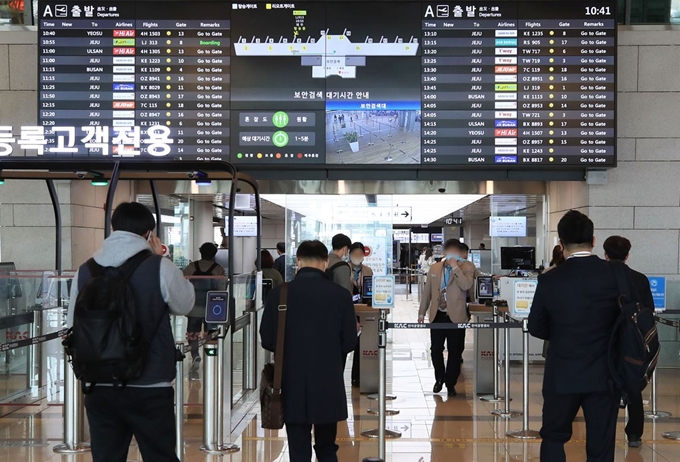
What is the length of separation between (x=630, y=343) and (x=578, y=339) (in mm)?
248

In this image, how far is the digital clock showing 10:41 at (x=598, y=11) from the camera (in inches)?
324

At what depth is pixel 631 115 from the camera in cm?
909

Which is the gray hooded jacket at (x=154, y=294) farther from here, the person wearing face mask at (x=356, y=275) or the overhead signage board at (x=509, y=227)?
the overhead signage board at (x=509, y=227)

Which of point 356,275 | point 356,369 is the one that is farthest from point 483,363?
point 356,275

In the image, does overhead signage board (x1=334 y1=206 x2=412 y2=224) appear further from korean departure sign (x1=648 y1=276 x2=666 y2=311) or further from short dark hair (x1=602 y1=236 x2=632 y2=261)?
short dark hair (x1=602 y1=236 x2=632 y2=261)

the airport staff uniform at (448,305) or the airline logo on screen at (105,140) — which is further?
the airline logo on screen at (105,140)

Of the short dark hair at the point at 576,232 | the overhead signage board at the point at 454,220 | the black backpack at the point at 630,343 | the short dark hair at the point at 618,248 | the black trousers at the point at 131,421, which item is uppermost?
the overhead signage board at the point at 454,220

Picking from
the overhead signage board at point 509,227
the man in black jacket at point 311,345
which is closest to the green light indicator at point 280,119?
the man in black jacket at point 311,345

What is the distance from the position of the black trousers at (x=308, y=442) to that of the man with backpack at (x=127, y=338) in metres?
0.80

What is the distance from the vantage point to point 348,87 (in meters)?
8.33

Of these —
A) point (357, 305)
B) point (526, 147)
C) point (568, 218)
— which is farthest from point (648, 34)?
point (568, 218)

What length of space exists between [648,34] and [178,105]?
517 cm

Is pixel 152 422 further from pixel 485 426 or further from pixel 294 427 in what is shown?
pixel 485 426

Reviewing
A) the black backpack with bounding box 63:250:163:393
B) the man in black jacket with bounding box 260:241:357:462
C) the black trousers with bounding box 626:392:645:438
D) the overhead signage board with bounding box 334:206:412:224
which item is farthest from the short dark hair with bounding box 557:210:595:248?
the overhead signage board with bounding box 334:206:412:224
